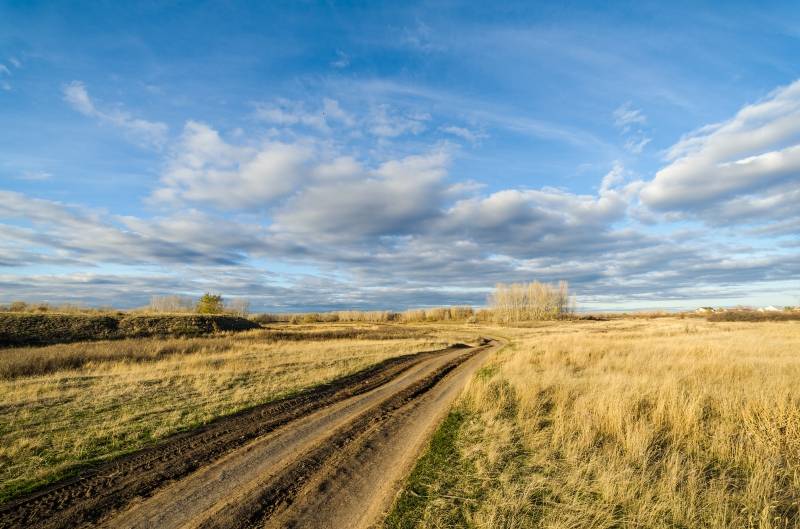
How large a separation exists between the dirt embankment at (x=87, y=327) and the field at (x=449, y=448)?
34822 mm

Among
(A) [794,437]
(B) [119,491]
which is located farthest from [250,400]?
(A) [794,437]

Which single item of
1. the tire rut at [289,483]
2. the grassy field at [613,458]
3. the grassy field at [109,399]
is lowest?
the grassy field at [109,399]

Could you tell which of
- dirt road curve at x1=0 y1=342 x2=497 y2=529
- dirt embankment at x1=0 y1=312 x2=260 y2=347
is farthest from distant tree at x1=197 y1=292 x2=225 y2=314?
dirt road curve at x1=0 y1=342 x2=497 y2=529

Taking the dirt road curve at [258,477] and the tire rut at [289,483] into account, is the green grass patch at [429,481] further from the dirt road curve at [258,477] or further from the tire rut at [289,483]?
the tire rut at [289,483]

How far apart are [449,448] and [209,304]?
10104 centimetres

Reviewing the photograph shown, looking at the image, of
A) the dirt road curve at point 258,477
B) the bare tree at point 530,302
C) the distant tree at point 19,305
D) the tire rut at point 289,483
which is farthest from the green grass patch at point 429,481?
the bare tree at point 530,302

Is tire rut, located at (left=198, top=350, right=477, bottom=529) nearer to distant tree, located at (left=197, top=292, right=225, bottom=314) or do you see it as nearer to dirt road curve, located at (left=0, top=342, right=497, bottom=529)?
dirt road curve, located at (left=0, top=342, right=497, bottom=529)

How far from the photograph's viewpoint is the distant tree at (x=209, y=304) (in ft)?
317

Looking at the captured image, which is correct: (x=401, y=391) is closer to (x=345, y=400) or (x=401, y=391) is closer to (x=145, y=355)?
(x=345, y=400)

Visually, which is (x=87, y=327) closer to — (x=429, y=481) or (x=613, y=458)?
(x=429, y=481)

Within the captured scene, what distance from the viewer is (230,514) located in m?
6.15

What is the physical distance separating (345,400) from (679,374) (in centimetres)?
1350

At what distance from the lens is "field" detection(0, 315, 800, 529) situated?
6273 mm

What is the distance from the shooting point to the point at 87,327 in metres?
50.0
